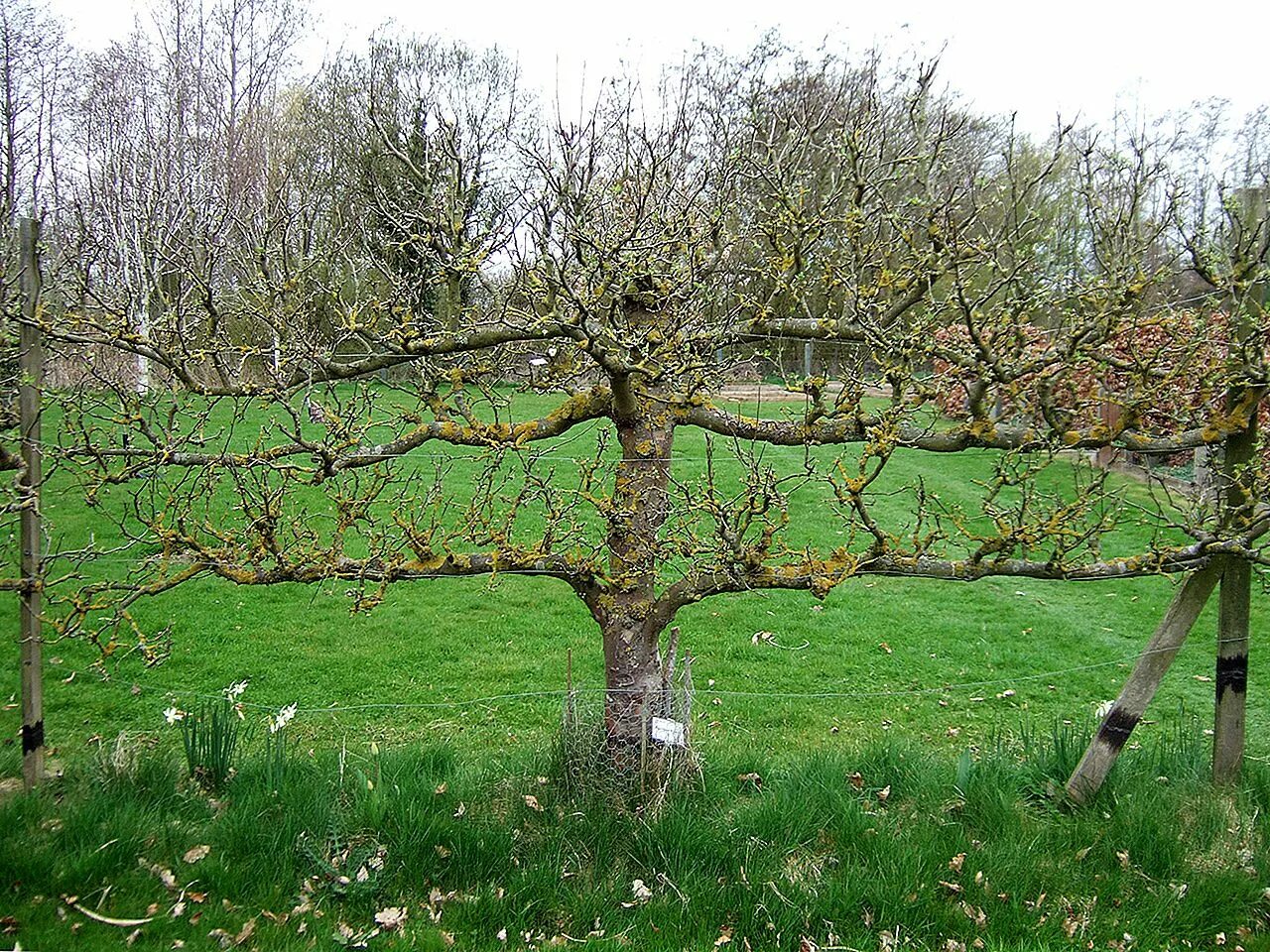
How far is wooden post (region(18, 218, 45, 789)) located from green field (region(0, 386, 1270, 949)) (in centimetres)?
22

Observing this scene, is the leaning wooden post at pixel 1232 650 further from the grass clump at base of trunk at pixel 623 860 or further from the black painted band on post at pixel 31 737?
the black painted band on post at pixel 31 737

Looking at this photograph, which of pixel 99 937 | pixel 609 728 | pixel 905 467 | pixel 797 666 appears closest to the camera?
pixel 99 937

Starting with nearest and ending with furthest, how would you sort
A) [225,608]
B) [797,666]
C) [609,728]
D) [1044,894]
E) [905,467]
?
[1044,894]
[609,728]
[797,666]
[225,608]
[905,467]

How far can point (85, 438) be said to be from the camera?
352 centimetres

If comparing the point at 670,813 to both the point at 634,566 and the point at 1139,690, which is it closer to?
the point at 634,566

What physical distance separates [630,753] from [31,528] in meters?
2.76

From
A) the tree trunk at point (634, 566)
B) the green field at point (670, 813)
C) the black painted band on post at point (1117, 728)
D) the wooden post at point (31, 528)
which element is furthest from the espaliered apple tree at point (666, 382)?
the black painted band on post at point (1117, 728)

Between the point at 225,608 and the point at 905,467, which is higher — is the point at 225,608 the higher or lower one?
the lower one

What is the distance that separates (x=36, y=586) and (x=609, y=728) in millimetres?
2438

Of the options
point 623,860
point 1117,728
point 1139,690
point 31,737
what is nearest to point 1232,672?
point 1139,690

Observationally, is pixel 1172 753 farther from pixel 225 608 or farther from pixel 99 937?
pixel 225 608

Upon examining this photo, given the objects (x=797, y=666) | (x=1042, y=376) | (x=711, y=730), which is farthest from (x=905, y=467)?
(x=1042, y=376)

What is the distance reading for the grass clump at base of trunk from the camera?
3100 millimetres

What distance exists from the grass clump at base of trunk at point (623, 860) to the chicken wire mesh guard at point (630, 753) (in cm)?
6
